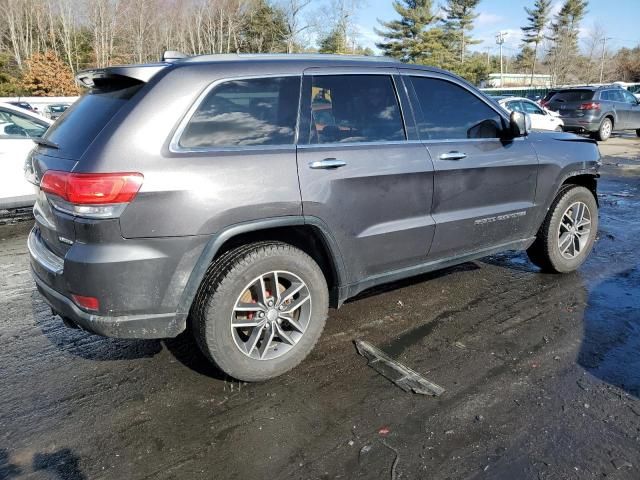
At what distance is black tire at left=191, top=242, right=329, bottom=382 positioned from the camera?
2818mm

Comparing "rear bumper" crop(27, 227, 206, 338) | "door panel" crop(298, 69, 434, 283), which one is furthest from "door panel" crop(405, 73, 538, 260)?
"rear bumper" crop(27, 227, 206, 338)

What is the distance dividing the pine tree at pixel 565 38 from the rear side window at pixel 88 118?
69.7m

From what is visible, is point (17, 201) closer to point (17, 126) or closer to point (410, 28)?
point (17, 126)

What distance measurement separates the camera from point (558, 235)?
15.3 ft

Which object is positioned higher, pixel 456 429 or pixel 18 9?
pixel 18 9

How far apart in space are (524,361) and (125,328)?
8.11 ft

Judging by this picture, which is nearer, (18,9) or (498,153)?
(498,153)

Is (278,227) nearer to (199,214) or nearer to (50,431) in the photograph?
(199,214)

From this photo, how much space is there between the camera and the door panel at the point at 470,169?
145 inches

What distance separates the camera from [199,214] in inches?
105

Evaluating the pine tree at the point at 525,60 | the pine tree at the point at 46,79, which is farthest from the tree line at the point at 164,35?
the pine tree at the point at 525,60

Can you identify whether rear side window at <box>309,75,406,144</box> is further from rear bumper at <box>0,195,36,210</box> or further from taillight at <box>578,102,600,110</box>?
taillight at <box>578,102,600,110</box>

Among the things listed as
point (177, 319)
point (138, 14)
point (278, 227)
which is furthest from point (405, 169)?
point (138, 14)

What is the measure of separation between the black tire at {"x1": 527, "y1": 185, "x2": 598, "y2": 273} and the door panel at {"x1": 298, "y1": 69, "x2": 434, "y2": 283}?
1568 mm
